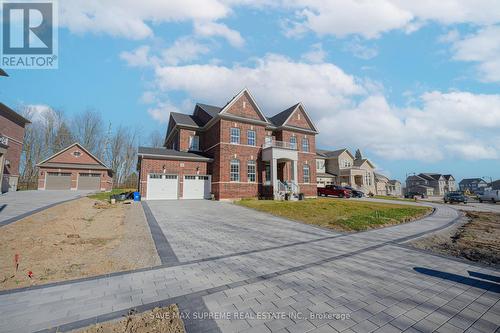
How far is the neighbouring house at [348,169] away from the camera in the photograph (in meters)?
40.7

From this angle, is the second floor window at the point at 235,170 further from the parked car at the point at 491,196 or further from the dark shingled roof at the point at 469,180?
the dark shingled roof at the point at 469,180

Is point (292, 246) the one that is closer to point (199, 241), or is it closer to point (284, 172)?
point (199, 241)

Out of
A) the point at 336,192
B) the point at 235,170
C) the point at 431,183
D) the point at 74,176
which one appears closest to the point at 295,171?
the point at 235,170

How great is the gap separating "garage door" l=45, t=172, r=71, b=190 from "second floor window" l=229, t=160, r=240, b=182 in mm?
27747

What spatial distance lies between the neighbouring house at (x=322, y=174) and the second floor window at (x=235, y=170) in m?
21.8

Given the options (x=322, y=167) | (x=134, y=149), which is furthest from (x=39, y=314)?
(x=134, y=149)

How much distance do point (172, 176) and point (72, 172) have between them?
22311 millimetres

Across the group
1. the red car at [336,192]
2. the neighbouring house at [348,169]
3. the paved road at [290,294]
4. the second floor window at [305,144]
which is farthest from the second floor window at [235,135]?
the neighbouring house at [348,169]

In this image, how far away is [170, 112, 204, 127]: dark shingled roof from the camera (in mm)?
25922

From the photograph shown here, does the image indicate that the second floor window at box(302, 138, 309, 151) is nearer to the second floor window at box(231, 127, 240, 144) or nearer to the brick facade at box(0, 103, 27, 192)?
the second floor window at box(231, 127, 240, 144)

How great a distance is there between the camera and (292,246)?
7020mm

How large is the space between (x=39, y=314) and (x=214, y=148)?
20660 mm

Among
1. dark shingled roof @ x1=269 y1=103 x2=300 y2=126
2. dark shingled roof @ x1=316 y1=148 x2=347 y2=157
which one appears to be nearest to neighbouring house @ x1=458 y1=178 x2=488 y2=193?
dark shingled roof @ x1=316 y1=148 x2=347 y2=157

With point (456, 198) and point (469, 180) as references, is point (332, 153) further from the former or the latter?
point (469, 180)
